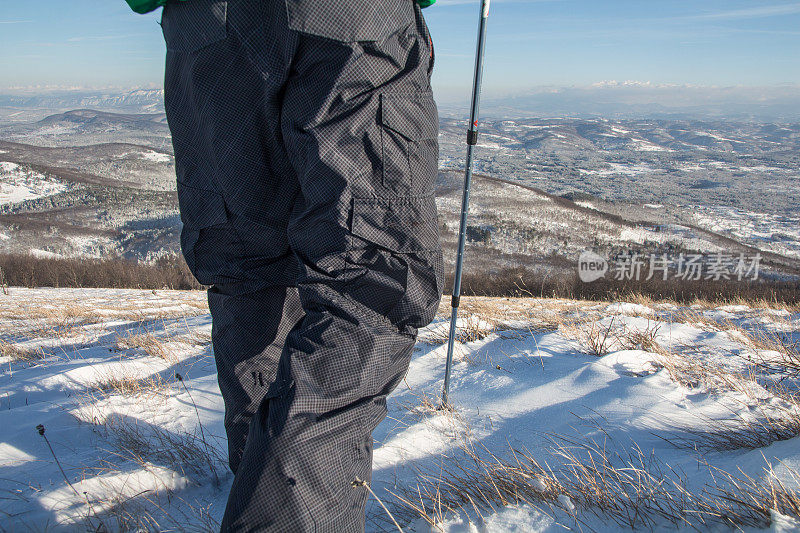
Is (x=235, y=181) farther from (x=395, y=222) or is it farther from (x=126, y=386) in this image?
(x=126, y=386)

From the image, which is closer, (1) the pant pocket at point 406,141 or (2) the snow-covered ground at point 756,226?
(1) the pant pocket at point 406,141

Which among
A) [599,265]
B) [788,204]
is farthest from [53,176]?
[788,204]

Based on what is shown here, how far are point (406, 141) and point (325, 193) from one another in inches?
10.4

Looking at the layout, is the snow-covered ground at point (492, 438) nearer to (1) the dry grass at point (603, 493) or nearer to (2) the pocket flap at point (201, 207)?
(1) the dry grass at point (603, 493)

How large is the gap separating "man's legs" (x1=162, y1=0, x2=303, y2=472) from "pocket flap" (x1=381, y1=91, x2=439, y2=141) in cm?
31

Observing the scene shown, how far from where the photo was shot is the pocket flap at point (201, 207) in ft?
4.62

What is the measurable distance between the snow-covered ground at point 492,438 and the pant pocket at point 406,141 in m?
0.99

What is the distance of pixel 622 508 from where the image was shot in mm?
1291

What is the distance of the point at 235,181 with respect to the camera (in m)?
1.33

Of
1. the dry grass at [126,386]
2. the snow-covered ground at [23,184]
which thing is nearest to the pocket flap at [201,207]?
the dry grass at [126,386]

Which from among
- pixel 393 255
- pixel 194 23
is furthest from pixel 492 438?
pixel 194 23

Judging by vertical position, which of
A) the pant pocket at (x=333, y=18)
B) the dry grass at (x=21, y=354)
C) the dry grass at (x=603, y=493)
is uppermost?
the pant pocket at (x=333, y=18)

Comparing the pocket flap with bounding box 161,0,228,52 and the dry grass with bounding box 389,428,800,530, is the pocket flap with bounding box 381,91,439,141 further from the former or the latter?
the dry grass with bounding box 389,428,800,530

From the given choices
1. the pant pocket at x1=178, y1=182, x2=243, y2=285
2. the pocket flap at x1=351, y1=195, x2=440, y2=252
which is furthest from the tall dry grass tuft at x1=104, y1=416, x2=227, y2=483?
the pocket flap at x1=351, y1=195, x2=440, y2=252
